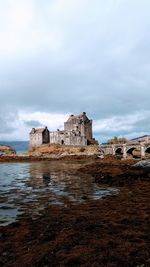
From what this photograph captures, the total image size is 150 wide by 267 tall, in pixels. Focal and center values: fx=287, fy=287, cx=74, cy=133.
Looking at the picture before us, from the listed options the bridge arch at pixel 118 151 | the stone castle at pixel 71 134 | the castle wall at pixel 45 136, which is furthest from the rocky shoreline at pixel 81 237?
the castle wall at pixel 45 136

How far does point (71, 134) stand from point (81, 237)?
13298 cm

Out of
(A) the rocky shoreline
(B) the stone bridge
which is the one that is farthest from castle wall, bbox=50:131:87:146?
(A) the rocky shoreline

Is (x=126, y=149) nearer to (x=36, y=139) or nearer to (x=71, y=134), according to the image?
(x=71, y=134)

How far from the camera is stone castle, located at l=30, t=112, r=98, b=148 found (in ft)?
469

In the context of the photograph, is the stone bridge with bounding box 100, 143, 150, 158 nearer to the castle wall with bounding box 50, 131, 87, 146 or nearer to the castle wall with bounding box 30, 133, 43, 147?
the castle wall with bounding box 50, 131, 87, 146

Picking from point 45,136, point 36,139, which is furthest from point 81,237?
point 36,139

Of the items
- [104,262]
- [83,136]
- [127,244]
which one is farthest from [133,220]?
[83,136]

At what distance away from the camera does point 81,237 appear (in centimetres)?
1095

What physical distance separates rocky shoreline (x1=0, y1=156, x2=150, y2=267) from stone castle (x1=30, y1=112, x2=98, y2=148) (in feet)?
411

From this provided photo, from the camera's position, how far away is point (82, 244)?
10.2m

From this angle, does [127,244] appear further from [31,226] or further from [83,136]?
[83,136]

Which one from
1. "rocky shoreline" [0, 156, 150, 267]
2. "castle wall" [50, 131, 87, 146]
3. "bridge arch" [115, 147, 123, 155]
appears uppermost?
"castle wall" [50, 131, 87, 146]

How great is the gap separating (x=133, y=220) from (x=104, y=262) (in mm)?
5326

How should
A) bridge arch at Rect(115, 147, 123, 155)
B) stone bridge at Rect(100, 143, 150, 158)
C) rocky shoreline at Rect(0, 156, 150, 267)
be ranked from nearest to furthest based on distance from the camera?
1. rocky shoreline at Rect(0, 156, 150, 267)
2. stone bridge at Rect(100, 143, 150, 158)
3. bridge arch at Rect(115, 147, 123, 155)
